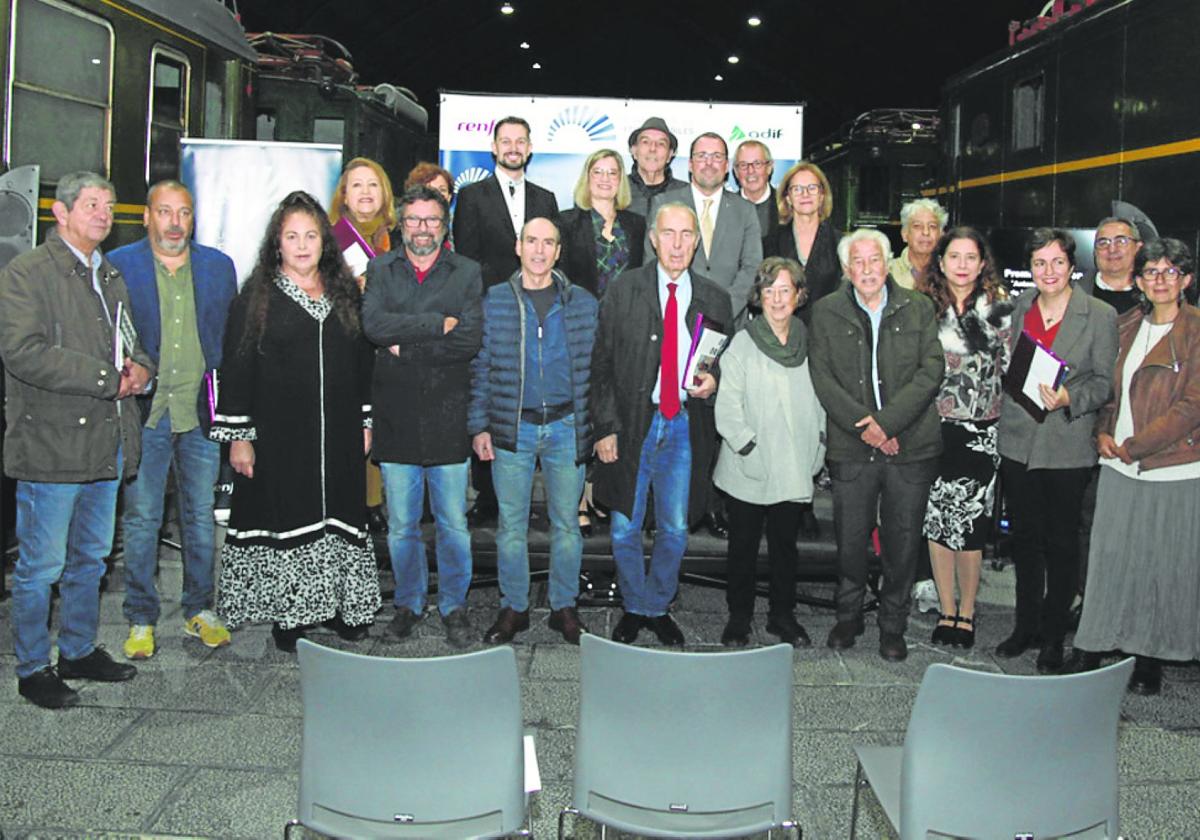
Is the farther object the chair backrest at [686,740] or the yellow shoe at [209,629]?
the yellow shoe at [209,629]

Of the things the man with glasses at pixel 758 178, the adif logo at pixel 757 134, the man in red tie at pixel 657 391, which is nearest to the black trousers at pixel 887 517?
the man in red tie at pixel 657 391

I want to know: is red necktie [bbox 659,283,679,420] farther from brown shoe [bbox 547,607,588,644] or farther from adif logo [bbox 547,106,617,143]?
adif logo [bbox 547,106,617,143]

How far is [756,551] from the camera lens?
4789 mm

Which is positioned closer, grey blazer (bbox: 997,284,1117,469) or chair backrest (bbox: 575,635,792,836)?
chair backrest (bbox: 575,635,792,836)

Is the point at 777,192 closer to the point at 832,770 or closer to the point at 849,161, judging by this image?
the point at 832,770

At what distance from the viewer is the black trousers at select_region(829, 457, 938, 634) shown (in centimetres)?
465

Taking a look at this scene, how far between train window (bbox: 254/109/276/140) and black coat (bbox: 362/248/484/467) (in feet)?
20.7

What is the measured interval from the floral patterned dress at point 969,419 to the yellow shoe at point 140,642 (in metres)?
3.32

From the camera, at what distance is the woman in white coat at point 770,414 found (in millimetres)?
4605

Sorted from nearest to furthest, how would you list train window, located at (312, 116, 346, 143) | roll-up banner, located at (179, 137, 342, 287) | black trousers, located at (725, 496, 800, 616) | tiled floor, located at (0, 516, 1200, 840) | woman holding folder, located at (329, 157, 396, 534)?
tiled floor, located at (0, 516, 1200, 840) → black trousers, located at (725, 496, 800, 616) → woman holding folder, located at (329, 157, 396, 534) → roll-up banner, located at (179, 137, 342, 287) → train window, located at (312, 116, 346, 143)

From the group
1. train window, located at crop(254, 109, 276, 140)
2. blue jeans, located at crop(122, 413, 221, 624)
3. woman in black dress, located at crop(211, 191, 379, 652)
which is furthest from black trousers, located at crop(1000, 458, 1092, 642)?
train window, located at crop(254, 109, 276, 140)

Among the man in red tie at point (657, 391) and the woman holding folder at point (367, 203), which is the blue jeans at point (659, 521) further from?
the woman holding folder at point (367, 203)

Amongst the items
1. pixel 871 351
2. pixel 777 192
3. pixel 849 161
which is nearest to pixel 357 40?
pixel 849 161

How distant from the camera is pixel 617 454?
4676 mm
